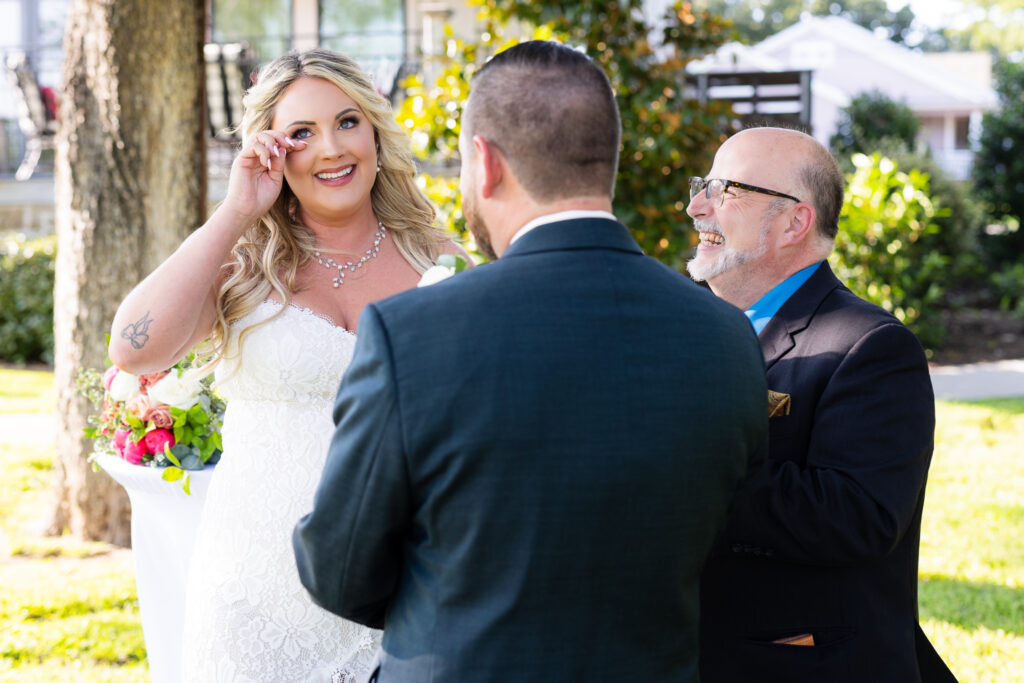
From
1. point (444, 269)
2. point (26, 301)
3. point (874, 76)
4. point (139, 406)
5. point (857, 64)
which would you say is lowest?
point (26, 301)

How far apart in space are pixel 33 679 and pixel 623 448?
386cm

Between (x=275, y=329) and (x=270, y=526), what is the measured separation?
1.78ft

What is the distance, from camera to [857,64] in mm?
40531

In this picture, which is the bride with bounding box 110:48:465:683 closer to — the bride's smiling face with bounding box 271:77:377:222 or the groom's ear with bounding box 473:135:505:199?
the bride's smiling face with bounding box 271:77:377:222

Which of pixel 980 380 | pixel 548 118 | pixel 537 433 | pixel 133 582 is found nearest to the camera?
pixel 537 433

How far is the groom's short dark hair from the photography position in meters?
1.59

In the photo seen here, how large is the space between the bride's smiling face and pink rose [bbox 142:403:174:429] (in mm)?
1025

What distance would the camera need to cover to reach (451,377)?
147 cm

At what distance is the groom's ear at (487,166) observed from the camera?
162cm

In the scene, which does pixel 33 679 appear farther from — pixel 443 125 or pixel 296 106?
pixel 443 125

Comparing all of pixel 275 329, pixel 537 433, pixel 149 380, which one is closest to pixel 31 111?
pixel 149 380

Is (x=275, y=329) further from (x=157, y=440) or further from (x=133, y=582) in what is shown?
(x=133, y=582)

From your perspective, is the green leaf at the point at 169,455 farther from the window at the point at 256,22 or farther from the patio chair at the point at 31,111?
the window at the point at 256,22

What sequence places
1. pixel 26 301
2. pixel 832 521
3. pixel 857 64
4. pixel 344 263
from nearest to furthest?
pixel 832 521
pixel 344 263
pixel 26 301
pixel 857 64
